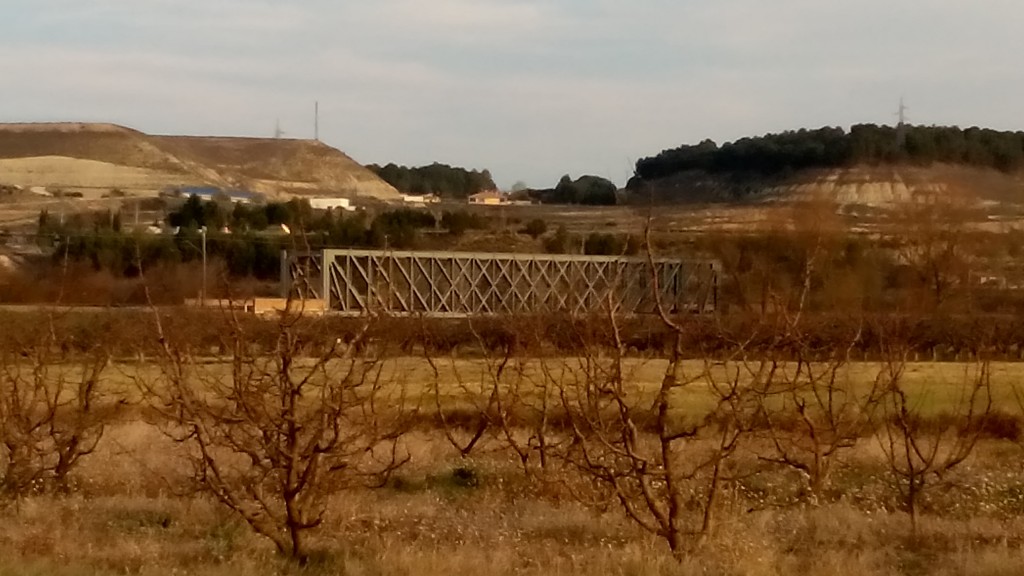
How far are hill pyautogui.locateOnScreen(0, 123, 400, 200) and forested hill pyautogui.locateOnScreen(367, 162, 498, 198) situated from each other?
19.6 ft

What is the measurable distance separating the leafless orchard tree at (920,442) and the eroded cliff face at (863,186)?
→ 5489 cm

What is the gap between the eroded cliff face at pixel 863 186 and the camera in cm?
9031

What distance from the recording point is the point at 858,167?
12056cm

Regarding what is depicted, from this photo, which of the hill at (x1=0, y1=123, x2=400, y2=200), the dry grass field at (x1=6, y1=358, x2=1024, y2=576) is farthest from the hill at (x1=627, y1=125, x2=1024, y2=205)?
the dry grass field at (x1=6, y1=358, x2=1024, y2=576)

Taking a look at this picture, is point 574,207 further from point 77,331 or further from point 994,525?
point 994,525

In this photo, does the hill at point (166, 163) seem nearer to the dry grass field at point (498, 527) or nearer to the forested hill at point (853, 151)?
the forested hill at point (853, 151)

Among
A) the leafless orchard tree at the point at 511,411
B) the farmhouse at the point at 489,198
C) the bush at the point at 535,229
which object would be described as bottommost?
the leafless orchard tree at the point at 511,411

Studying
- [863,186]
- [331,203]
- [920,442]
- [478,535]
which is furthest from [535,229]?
[478,535]

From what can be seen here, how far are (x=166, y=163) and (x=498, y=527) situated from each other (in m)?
137

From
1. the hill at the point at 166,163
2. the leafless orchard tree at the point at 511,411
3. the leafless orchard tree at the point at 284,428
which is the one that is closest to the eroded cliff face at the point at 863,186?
the hill at the point at 166,163

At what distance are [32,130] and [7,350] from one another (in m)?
145

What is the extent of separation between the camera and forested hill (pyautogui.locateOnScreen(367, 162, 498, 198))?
16150 cm

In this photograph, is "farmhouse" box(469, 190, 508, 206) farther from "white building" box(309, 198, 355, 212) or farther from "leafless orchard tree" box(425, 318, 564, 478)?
"leafless orchard tree" box(425, 318, 564, 478)

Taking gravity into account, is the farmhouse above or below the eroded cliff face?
below
